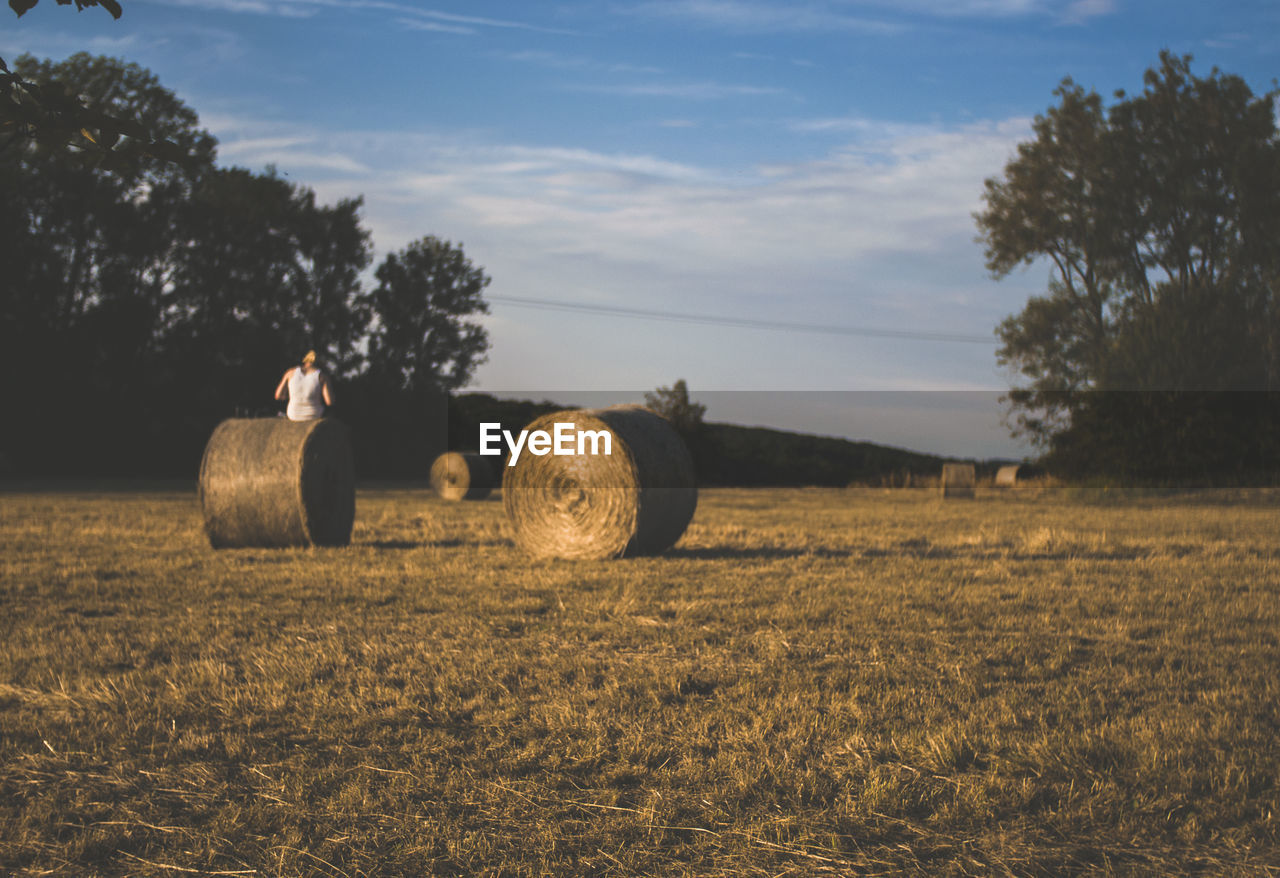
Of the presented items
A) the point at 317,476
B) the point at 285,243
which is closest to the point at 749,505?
the point at 317,476

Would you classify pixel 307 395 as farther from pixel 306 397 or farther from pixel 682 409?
pixel 682 409

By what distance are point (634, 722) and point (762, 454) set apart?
27.8m

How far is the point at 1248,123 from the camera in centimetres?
3000

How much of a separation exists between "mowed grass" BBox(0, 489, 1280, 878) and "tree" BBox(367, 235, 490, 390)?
35.6 metres

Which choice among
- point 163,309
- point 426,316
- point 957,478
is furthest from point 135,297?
point 957,478

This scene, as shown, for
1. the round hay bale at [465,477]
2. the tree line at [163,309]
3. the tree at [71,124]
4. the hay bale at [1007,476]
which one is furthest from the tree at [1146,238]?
the tree at [71,124]

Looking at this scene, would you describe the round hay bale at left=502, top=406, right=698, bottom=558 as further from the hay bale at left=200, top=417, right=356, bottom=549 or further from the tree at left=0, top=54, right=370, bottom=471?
the tree at left=0, top=54, right=370, bottom=471

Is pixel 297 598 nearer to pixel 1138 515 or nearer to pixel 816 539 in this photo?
pixel 816 539

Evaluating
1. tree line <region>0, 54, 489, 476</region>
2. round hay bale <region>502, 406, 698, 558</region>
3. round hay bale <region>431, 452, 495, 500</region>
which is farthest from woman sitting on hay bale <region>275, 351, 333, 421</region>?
tree line <region>0, 54, 489, 476</region>

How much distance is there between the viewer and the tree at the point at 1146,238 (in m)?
28.5

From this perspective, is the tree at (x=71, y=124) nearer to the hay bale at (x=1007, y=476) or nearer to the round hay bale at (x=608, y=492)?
the round hay bale at (x=608, y=492)

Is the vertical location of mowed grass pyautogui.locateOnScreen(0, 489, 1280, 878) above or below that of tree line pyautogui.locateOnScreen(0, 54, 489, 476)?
below

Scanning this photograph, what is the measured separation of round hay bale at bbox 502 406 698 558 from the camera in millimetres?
10141

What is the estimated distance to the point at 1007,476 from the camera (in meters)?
26.9
